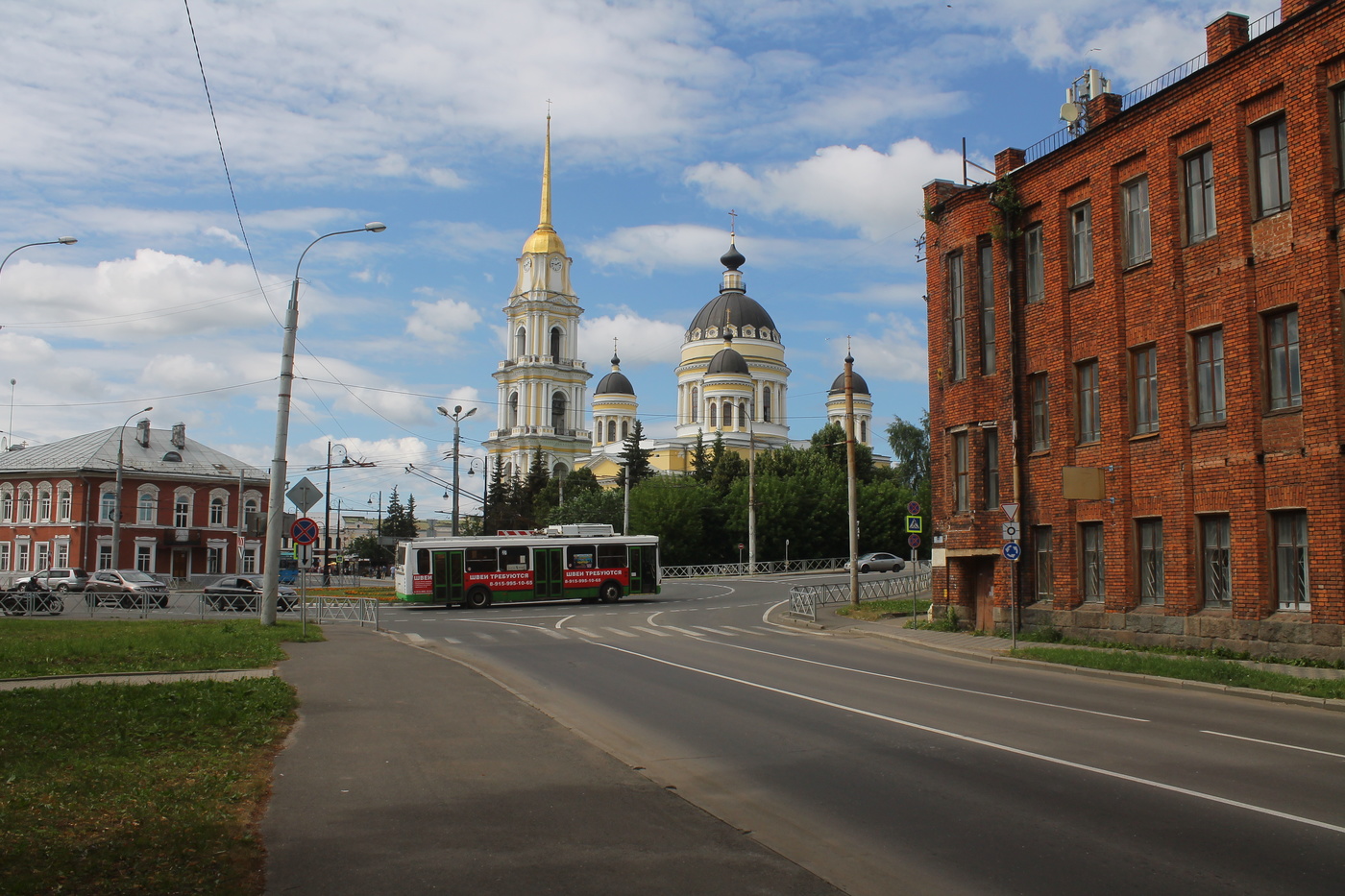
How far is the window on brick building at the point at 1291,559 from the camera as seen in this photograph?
18.2 m

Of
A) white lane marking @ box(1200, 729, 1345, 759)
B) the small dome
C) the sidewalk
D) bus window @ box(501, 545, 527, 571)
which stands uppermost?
the small dome

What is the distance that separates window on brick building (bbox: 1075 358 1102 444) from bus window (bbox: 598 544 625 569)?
22528mm

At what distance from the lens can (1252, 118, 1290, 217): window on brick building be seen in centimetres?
1872

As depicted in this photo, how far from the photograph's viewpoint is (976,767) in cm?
977

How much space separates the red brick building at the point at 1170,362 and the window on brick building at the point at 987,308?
6 centimetres

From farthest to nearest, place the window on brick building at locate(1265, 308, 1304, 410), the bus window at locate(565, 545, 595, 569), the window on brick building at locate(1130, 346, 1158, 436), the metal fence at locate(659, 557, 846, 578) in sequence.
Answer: the metal fence at locate(659, 557, 846, 578) → the bus window at locate(565, 545, 595, 569) → the window on brick building at locate(1130, 346, 1158, 436) → the window on brick building at locate(1265, 308, 1304, 410)

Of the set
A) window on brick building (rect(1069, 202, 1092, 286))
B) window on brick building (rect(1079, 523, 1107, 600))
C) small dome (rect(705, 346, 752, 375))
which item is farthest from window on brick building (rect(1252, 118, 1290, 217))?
small dome (rect(705, 346, 752, 375))

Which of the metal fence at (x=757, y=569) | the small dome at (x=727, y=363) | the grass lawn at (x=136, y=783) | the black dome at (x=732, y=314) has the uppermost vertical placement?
the black dome at (x=732, y=314)

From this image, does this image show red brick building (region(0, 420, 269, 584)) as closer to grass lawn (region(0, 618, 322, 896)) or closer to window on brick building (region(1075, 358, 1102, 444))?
window on brick building (region(1075, 358, 1102, 444))

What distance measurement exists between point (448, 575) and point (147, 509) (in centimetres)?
3508

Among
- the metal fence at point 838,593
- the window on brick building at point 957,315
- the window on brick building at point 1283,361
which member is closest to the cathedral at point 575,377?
the metal fence at point 838,593

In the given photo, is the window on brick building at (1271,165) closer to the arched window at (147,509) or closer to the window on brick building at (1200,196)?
the window on brick building at (1200,196)

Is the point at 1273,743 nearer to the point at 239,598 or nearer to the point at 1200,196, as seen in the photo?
the point at 1200,196

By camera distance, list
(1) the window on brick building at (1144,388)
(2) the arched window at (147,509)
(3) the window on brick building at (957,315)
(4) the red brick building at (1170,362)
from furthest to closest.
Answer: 1. (2) the arched window at (147,509)
2. (3) the window on brick building at (957,315)
3. (1) the window on brick building at (1144,388)
4. (4) the red brick building at (1170,362)
